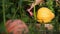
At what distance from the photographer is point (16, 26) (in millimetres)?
1377

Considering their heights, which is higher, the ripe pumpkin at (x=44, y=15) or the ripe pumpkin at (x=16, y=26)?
the ripe pumpkin at (x=44, y=15)

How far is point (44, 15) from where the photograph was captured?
1.47 meters

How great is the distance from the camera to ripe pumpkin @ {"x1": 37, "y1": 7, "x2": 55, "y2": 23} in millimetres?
1466

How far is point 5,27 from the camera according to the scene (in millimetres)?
1353

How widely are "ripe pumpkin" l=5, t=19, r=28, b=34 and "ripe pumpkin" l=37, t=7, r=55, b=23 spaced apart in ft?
0.42

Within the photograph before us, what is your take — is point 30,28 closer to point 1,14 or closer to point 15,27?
point 15,27

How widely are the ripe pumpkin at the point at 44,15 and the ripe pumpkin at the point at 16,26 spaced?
0.13 m

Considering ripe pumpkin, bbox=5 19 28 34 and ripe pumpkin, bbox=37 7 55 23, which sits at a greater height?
ripe pumpkin, bbox=37 7 55 23

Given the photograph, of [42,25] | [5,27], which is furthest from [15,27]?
[42,25]

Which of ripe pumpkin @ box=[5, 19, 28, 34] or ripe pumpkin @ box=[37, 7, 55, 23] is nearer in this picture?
ripe pumpkin @ box=[5, 19, 28, 34]

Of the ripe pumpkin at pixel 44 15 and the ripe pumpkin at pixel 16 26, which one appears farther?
the ripe pumpkin at pixel 44 15

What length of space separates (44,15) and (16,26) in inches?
8.1

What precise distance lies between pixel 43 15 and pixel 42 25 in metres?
0.07

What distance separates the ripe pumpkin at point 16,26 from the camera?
1.35m
